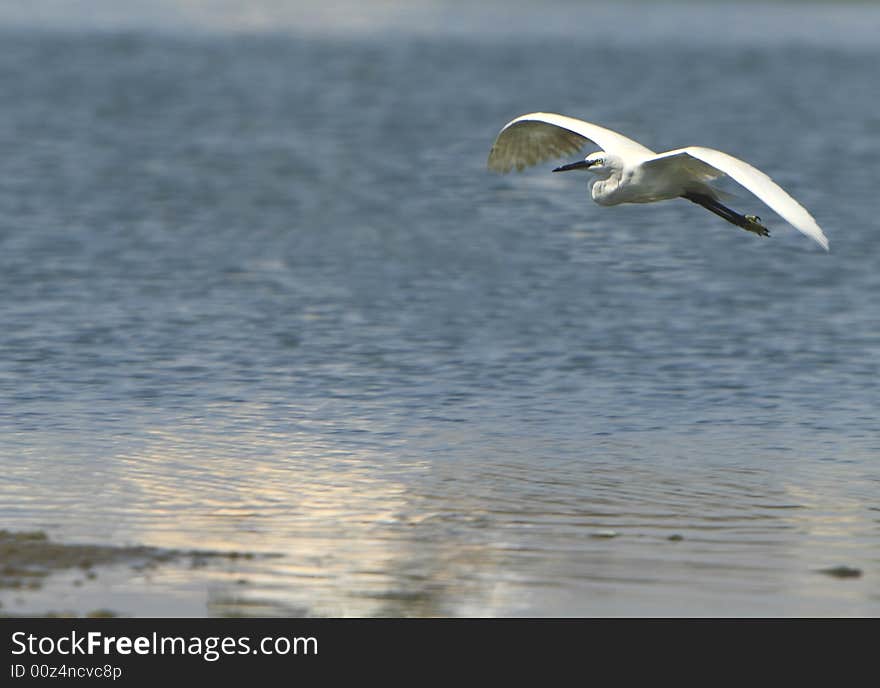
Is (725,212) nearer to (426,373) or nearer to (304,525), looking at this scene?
(426,373)

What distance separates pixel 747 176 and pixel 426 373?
4830 mm

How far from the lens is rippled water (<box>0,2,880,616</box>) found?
9.68 metres

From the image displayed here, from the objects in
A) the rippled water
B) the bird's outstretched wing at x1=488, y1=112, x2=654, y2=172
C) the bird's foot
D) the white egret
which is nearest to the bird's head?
the white egret

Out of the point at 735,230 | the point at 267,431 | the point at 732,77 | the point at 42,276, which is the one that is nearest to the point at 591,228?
the point at 735,230

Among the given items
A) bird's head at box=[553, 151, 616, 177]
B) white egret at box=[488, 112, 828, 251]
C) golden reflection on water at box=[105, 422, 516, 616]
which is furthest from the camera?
bird's head at box=[553, 151, 616, 177]

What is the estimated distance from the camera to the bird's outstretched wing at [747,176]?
10109mm

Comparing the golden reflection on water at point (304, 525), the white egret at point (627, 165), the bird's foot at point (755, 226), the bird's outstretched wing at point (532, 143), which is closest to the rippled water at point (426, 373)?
the golden reflection on water at point (304, 525)

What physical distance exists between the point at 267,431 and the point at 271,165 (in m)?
17.4

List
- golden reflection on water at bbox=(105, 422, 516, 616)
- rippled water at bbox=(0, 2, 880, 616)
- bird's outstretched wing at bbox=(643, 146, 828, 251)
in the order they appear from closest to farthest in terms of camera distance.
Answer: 1. golden reflection on water at bbox=(105, 422, 516, 616)
2. rippled water at bbox=(0, 2, 880, 616)
3. bird's outstretched wing at bbox=(643, 146, 828, 251)

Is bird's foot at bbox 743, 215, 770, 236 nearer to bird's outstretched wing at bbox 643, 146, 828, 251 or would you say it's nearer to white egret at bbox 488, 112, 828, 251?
white egret at bbox 488, 112, 828, 251

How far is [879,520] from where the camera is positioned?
10742mm

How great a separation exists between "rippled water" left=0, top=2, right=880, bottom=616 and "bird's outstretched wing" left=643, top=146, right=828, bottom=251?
1.84 m

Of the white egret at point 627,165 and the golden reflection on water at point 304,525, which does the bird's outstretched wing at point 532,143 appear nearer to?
the white egret at point 627,165

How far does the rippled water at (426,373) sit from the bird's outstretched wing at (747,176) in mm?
1837
